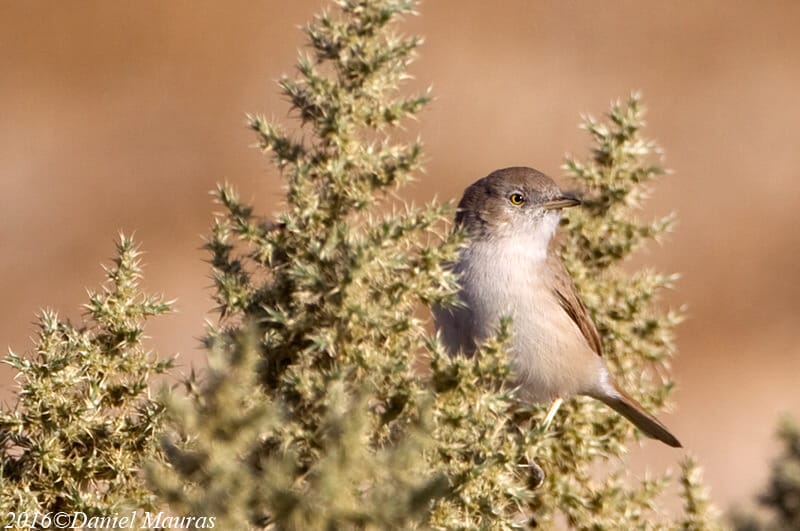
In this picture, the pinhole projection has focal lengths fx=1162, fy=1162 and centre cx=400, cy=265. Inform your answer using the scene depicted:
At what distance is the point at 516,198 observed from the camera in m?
5.15

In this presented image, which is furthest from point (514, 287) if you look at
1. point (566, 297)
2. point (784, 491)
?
point (784, 491)

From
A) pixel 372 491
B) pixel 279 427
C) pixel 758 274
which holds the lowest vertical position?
pixel 372 491

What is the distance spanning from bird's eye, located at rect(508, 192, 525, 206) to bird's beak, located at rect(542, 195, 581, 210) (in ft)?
0.74

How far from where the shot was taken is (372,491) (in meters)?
Result: 1.99

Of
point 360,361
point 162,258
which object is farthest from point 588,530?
point 162,258

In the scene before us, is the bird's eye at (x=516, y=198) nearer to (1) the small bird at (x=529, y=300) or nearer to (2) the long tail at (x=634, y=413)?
(1) the small bird at (x=529, y=300)

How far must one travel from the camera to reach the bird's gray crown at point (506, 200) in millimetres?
5047

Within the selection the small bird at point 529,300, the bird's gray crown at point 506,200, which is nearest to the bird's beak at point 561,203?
the small bird at point 529,300

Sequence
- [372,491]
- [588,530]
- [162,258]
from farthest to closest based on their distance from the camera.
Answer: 1. [162,258]
2. [588,530]
3. [372,491]

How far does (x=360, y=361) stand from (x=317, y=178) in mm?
471

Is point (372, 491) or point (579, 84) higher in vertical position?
point (579, 84)

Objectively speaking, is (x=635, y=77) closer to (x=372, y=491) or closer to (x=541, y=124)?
(x=541, y=124)

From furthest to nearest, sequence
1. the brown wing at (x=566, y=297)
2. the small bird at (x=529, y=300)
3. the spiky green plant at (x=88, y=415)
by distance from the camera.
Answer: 1. the brown wing at (x=566, y=297)
2. the small bird at (x=529, y=300)
3. the spiky green plant at (x=88, y=415)

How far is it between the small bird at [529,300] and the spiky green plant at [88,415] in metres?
1.76
